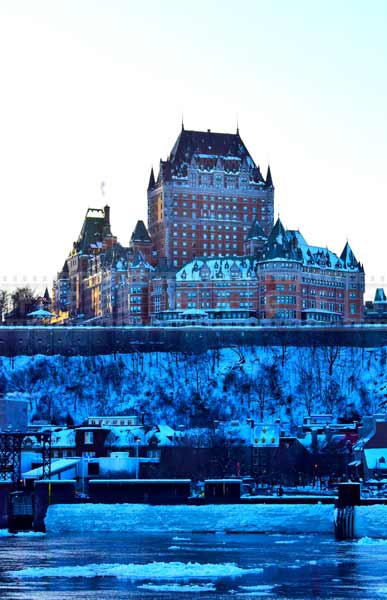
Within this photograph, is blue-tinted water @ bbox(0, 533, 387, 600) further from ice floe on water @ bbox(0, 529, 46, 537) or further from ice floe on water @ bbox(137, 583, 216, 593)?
ice floe on water @ bbox(0, 529, 46, 537)

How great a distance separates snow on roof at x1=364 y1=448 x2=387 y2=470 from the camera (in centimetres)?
11500

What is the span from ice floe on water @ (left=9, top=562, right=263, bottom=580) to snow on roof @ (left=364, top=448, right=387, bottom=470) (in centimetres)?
4613

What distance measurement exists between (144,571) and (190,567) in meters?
2.44

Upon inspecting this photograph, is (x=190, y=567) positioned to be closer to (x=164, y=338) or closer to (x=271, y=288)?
(x=164, y=338)

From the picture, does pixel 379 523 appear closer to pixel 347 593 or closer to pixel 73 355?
pixel 347 593

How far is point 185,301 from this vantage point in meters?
198

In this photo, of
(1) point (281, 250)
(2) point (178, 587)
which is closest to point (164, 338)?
(1) point (281, 250)

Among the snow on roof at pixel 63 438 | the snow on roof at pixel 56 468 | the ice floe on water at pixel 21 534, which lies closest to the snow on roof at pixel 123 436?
the snow on roof at pixel 63 438

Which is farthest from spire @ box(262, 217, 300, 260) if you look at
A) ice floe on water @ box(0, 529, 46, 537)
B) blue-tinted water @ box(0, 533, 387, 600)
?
blue-tinted water @ box(0, 533, 387, 600)

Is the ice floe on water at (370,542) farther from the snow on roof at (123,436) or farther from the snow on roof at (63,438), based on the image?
the snow on roof at (63,438)

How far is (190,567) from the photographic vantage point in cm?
6950

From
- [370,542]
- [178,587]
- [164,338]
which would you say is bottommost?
[178,587]

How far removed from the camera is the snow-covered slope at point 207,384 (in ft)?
536

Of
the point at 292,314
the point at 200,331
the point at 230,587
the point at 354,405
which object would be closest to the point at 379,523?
the point at 230,587
